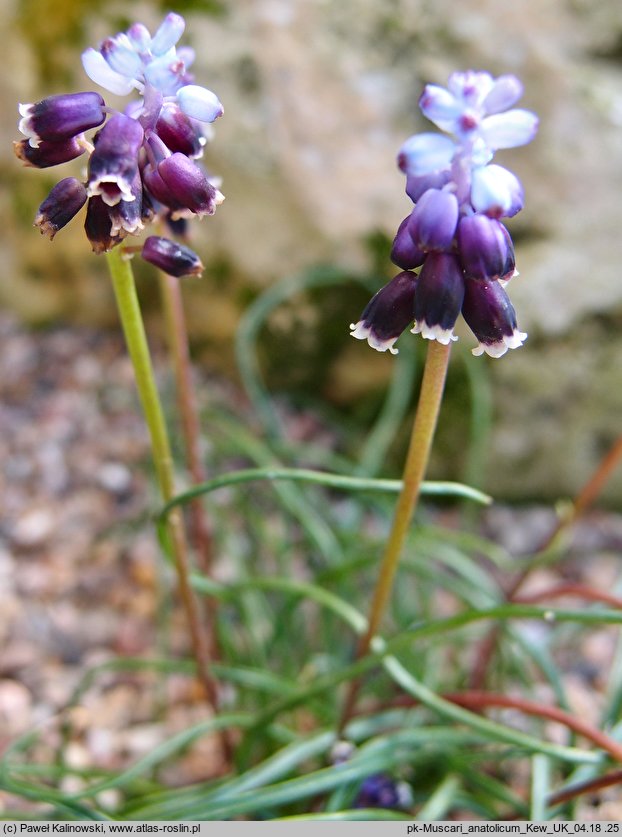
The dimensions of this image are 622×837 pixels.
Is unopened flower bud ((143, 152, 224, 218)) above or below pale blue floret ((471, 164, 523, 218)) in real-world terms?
above

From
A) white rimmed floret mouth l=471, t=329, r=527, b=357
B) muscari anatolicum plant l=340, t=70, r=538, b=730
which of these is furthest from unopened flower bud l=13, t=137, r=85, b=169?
white rimmed floret mouth l=471, t=329, r=527, b=357

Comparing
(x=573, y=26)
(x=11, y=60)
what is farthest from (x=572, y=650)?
(x=11, y=60)

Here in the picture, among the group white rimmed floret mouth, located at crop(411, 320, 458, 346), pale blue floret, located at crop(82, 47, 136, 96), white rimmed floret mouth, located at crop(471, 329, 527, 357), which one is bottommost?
white rimmed floret mouth, located at crop(411, 320, 458, 346)

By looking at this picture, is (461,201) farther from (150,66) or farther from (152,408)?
(152,408)

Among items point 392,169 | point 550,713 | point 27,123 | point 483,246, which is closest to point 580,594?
point 550,713

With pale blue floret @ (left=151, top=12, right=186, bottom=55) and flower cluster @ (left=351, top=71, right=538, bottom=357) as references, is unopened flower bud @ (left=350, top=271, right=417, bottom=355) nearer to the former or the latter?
flower cluster @ (left=351, top=71, right=538, bottom=357)

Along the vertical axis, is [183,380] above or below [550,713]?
above

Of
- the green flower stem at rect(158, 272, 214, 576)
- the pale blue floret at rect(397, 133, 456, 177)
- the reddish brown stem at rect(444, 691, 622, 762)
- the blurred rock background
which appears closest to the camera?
the pale blue floret at rect(397, 133, 456, 177)
